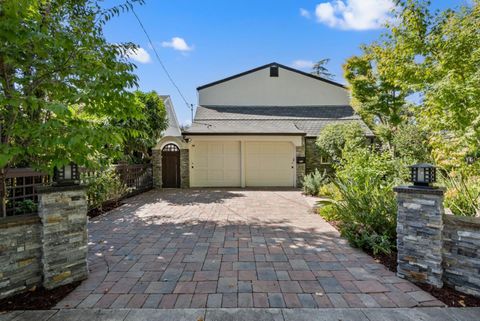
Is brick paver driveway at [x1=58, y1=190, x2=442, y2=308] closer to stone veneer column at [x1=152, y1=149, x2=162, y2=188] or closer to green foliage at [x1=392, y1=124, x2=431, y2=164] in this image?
stone veneer column at [x1=152, y1=149, x2=162, y2=188]

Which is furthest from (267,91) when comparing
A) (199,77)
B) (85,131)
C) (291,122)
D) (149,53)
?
(85,131)

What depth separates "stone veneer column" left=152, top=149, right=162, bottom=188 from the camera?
451 inches

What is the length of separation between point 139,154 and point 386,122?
15334 millimetres

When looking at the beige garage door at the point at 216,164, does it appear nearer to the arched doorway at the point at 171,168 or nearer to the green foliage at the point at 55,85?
the arched doorway at the point at 171,168

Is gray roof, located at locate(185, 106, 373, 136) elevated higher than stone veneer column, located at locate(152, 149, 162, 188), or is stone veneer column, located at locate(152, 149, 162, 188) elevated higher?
gray roof, located at locate(185, 106, 373, 136)

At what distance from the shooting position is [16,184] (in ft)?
16.7

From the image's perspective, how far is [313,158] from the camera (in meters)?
12.2

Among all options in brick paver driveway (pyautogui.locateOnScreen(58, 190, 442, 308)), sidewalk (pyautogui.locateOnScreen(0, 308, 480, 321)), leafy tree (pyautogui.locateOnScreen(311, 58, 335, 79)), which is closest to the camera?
sidewalk (pyautogui.locateOnScreen(0, 308, 480, 321))

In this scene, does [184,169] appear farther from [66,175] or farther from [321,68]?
[321,68]

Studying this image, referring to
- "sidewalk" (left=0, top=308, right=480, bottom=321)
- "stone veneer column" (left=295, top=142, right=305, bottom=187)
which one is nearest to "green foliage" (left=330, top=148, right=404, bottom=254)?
"sidewalk" (left=0, top=308, right=480, bottom=321)

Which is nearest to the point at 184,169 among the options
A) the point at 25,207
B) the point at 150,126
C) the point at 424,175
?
the point at 150,126

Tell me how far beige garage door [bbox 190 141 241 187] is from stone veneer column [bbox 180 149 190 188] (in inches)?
9.3

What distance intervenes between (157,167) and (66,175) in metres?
8.66

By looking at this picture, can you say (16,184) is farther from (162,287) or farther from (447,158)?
(447,158)
